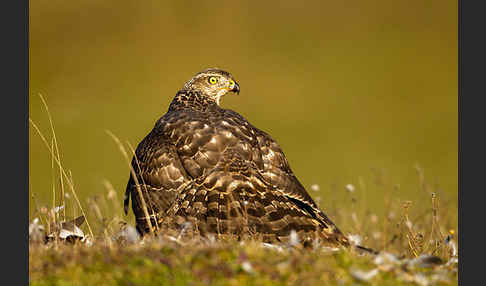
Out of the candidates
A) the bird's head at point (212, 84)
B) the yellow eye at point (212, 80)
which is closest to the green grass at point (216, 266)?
the bird's head at point (212, 84)

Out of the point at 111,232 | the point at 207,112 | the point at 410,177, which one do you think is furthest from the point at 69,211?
the point at 410,177

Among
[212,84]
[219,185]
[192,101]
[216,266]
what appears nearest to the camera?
[216,266]

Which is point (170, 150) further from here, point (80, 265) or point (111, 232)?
point (80, 265)

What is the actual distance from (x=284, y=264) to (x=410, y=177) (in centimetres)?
2114

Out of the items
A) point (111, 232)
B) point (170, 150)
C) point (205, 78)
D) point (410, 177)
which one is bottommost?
point (410, 177)

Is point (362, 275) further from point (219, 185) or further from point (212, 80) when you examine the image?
point (212, 80)

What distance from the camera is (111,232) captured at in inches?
305

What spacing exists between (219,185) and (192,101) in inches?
137

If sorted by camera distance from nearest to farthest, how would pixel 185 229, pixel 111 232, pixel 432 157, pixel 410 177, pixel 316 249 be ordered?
pixel 316 249, pixel 185 229, pixel 111 232, pixel 410 177, pixel 432 157

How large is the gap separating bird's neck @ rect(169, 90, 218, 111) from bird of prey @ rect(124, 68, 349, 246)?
0.51 metres

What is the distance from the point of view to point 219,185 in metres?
Answer: 7.62

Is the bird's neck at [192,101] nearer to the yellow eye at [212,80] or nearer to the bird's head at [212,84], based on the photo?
the bird's head at [212,84]

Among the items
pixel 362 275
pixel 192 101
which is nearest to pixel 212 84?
pixel 192 101

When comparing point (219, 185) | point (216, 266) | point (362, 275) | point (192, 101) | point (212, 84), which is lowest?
point (362, 275)
